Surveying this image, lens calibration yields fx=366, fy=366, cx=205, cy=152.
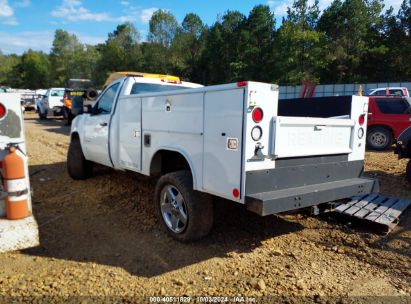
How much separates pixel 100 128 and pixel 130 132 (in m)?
1.10

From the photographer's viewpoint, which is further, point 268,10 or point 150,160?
point 268,10

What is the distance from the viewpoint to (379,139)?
11492 millimetres

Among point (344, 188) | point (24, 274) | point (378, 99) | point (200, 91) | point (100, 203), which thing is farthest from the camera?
point (378, 99)

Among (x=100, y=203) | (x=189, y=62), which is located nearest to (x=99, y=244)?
(x=100, y=203)

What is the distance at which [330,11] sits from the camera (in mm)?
40250

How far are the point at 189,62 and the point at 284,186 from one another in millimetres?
47220

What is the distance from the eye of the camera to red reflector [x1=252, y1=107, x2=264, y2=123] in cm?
326

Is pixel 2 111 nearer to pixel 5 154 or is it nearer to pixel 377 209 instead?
pixel 5 154

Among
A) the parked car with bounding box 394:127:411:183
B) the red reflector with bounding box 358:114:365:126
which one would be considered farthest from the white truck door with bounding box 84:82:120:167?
the parked car with bounding box 394:127:411:183

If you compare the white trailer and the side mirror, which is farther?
the side mirror

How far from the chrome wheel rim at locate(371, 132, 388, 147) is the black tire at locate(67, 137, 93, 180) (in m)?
8.83

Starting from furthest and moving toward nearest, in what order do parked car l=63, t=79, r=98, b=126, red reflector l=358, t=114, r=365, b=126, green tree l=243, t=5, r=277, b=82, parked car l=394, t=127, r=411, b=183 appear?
green tree l=243, t=5, r=277, b=82
parked car l=394, t=127, r=411, b=183
parked car l=63, t=79, r=98, b=126
red reflector l=358, t=114, r=365, b=126

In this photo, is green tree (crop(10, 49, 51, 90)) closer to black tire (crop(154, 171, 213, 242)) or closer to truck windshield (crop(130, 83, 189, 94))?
truck windshield (crop(130, 83, 189, 94))

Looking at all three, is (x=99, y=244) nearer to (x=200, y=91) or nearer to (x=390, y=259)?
(x=200, y=91)
